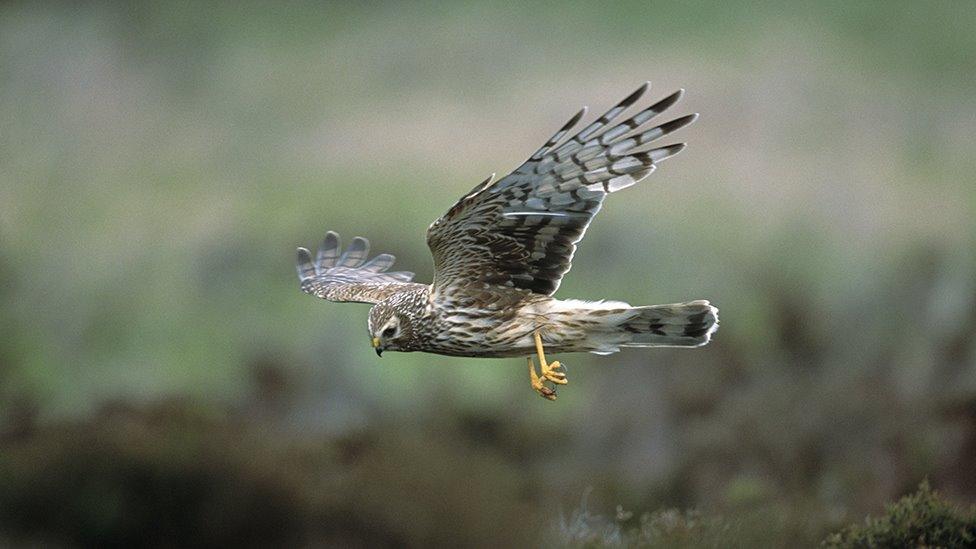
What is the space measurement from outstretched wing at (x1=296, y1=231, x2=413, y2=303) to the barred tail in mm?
955

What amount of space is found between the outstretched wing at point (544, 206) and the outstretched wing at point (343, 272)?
615 mm

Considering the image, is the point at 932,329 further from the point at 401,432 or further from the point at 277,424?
the point at 277,424

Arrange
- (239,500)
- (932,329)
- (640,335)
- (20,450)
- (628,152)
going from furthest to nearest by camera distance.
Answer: (932,329)
(20,450)
(239,500)
(640,335)
(628,152)

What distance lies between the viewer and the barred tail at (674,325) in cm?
341

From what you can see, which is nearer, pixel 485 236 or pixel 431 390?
pixel 485 236

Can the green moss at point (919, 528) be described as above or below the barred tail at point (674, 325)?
below

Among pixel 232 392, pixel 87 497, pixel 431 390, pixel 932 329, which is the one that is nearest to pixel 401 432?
pixel 431 390

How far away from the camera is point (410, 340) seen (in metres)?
3.56

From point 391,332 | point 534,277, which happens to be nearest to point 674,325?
point 534,277

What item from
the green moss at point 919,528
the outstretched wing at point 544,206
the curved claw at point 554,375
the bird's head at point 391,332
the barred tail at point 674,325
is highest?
the outstretched wing at point 544,206

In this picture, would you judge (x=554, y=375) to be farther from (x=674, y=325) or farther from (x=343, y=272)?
(x=343, y=272)

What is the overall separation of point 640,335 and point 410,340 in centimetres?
65

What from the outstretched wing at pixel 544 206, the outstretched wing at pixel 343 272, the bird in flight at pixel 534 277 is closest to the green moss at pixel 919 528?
the bird in flight at pixel 534 277

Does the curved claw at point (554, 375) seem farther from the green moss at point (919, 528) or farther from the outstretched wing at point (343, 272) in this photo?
the green moss at point (919, 528)
